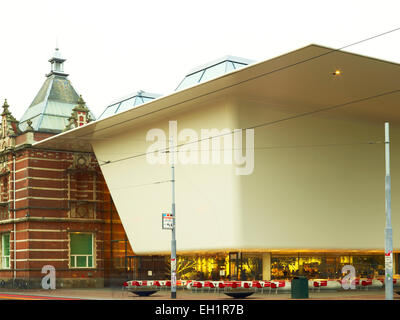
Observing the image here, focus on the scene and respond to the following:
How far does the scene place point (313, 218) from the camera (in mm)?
39250

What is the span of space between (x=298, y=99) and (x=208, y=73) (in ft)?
26.2

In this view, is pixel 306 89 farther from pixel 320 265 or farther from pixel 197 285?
pixel 197 285

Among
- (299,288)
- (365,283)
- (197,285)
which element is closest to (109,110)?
(197,285)

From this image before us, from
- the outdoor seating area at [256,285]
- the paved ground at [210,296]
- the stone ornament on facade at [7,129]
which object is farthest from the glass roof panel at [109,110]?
the paved ground at [210,296]

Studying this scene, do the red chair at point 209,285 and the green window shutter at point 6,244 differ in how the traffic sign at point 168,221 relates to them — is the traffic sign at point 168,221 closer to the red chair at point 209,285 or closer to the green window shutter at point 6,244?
the red chair at point 209,285

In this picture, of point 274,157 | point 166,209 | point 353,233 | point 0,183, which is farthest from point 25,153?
point 353,233

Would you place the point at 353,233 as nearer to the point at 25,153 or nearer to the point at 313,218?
the point at 313,218

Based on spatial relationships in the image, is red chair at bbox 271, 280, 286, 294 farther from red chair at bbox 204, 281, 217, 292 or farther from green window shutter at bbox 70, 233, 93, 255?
green window shutter at bbox 70, 233, 93, 255

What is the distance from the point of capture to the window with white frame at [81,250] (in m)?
50.1

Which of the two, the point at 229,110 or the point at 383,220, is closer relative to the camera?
the point at 229,110

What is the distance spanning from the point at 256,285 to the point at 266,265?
3.67 meters

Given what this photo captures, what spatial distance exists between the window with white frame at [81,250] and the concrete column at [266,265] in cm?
1646

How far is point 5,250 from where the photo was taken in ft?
167
